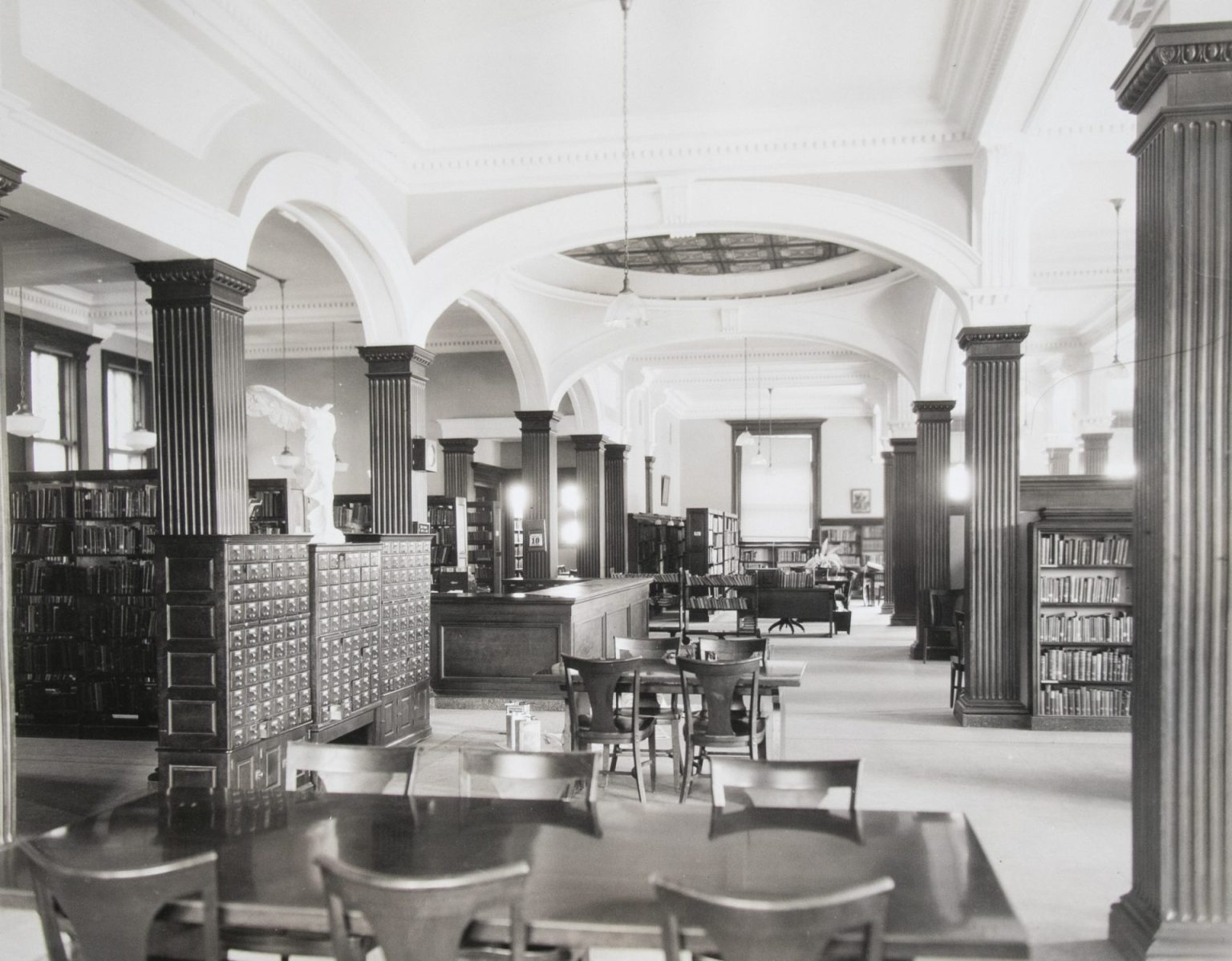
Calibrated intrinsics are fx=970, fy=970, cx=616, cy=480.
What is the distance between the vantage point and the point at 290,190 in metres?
6.50

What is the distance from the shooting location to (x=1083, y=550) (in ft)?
25.2

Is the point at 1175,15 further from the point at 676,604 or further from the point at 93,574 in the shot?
the point at 676,604

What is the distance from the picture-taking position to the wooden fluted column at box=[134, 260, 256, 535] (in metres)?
5.59

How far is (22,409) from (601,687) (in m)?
7.56

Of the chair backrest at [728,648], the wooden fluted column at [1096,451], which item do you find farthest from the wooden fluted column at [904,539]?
the chair backrest at [728,648]

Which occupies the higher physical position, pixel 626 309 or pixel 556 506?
pixel 626 309

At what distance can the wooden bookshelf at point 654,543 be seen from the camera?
17.3 meters

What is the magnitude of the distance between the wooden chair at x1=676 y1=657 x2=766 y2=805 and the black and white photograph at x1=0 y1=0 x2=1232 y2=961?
0.11 feet

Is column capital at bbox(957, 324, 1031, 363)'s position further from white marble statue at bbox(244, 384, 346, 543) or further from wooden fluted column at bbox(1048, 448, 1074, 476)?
wooden fluted column at bbox(1048, 448, 1074, 476)

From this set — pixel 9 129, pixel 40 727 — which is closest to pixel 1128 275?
pixel 9 129

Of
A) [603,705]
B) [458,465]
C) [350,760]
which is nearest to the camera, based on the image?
[350,760]

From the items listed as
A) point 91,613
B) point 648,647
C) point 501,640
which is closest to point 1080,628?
point 648,647

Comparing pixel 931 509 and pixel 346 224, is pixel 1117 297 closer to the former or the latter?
pixel 931 509

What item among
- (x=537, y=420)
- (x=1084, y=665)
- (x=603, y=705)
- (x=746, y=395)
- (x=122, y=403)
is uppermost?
(x=746, y=395)
